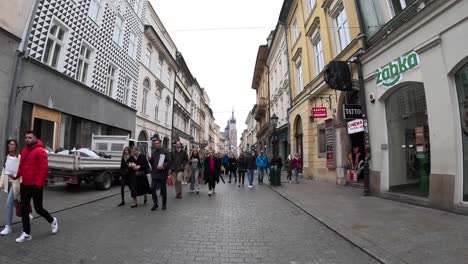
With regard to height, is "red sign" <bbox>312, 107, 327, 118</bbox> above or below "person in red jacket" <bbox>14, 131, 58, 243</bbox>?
above

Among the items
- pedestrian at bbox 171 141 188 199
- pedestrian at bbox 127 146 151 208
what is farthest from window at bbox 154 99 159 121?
pedestrian at bbox 127 146 151 208

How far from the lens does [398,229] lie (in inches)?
209

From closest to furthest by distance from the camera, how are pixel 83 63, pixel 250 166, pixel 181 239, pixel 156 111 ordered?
pixel 181 239
pixel 250 166
pixel 83 63
pixel 156 111

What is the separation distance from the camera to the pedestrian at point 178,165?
1005cm

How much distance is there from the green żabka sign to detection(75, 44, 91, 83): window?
48.7 ft

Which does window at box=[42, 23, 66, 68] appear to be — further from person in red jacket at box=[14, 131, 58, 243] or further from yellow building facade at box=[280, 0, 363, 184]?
yellow building facade at box=[280, 0, 363, 184]

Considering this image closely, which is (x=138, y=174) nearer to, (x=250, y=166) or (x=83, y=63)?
(x=250, y=166)

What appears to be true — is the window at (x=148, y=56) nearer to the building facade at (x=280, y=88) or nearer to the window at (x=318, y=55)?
the building facade at (x=280, y=88)

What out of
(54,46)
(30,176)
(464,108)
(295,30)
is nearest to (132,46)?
(54,46)

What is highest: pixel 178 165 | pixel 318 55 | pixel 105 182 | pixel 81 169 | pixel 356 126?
pixel 318 55

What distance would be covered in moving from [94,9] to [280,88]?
16721mm

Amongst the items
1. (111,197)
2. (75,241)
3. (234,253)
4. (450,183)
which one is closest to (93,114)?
(111,197)

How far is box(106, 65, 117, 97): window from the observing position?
1950cm

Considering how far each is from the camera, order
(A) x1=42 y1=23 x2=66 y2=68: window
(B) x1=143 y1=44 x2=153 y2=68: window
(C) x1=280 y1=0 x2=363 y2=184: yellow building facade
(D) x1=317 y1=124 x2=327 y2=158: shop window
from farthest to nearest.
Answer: (B) x1=143 y1=44 x2=153 y2=68: window, (D) x1=317 y1=124 x2=327 y2=158: shop window, (A) x1=42 y1=23 x2=66 y2=68: window, (C) x1=280 y1=0 x2=363 y2=184: yellow building facade
